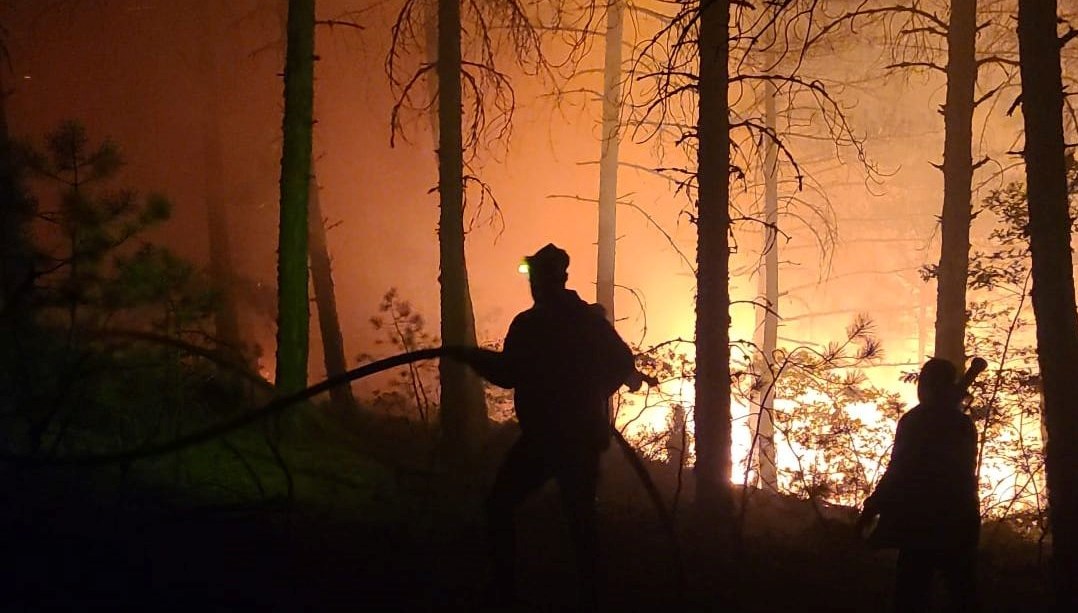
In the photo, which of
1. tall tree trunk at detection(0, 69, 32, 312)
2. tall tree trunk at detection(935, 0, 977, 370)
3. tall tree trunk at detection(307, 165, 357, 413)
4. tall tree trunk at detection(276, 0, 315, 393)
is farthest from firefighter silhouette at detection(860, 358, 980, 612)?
tall tree trunk at detection(307, 165, 357, 413)

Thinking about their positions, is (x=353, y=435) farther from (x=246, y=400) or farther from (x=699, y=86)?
(x=699, y=86)

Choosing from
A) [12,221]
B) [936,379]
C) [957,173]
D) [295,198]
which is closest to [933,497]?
[936,379]

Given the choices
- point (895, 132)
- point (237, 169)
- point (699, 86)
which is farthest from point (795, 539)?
point (895, 132)

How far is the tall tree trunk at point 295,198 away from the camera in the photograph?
8227 mm

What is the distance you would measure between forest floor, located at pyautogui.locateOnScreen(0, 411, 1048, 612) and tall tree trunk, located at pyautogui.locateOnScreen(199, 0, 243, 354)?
9.31 metres

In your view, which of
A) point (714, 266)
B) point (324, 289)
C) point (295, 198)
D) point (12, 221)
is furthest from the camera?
point (324, 289)

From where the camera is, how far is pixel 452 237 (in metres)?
8.68

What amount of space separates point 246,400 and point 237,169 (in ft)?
38.8

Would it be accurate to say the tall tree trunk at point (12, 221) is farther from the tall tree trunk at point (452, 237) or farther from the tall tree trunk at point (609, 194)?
the tall tree trunk at point (609, 194)

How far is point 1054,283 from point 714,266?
2404 millimetres

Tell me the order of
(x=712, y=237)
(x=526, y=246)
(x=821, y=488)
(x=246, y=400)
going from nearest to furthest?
(x=712, y=237) → (x=821, y=488) → (x=246, y=400) → (x=526, y=246)

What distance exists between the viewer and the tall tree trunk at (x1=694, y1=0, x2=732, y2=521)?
612cm

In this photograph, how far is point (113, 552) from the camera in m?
4.24

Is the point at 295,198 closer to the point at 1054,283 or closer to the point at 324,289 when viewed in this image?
the point at 324,289
